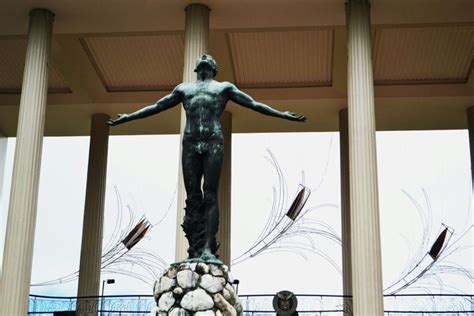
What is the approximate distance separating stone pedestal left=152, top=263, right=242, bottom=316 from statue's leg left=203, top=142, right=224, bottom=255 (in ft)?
1.96

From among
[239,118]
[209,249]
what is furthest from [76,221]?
[209,249]

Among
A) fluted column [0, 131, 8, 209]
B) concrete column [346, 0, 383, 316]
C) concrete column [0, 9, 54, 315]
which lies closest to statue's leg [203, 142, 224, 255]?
concrete column [346, 0, 383, 316]

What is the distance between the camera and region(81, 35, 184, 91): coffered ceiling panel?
884 inches

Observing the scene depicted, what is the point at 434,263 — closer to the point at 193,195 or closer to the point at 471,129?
the point at 471,129

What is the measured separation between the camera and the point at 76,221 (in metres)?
33.4

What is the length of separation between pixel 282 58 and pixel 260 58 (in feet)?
2.34

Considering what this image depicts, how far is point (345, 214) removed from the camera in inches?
982

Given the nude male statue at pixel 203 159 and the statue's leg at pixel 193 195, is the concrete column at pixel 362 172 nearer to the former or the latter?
the nude male statue at pixel 203 159

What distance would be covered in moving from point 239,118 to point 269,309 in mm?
7218

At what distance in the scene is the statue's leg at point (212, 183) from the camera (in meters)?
9.16

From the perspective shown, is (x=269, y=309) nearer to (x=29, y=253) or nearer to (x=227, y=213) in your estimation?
(x=227, y=213)

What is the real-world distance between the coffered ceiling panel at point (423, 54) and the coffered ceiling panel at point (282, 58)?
1731 millimetres

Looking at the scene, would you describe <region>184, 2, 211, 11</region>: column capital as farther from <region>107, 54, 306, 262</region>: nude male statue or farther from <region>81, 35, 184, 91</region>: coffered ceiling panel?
<region>107, 54, 306, 262</region>: nude male statue

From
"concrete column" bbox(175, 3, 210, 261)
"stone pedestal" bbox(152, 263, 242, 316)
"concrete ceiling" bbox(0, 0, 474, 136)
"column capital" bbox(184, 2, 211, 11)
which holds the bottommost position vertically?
"stone pedestal" bbox(152, 263, 242, 316)
